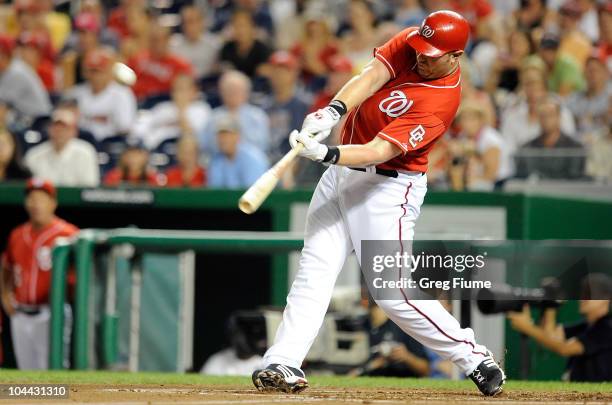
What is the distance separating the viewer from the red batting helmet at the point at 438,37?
5.65 m

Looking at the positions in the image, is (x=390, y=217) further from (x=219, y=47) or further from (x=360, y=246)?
(x=219, y=47)

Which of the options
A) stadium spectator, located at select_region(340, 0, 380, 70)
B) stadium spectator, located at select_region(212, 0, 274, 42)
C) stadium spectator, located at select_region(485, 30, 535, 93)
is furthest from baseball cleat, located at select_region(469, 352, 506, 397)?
stadium spectator, located at select_region(212, 0, 274, 42)

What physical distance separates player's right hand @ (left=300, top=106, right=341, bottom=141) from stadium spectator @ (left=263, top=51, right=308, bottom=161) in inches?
245

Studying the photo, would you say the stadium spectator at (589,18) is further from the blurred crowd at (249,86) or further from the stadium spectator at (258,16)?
the stadium spectator at (258,16)

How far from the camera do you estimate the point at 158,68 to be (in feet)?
43.5

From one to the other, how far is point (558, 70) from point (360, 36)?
2103 millimetres

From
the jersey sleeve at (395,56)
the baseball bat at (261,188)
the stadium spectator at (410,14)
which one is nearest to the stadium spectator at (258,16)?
the stadium spectator at (410,14)

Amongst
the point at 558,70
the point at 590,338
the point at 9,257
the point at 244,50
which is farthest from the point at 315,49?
the point at 590,338

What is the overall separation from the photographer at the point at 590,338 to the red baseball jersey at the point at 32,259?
3932 mm

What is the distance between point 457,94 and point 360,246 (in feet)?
2.78

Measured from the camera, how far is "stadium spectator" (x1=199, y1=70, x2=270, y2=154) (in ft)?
38.1

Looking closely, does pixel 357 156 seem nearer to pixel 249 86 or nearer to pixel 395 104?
pixel 395 104

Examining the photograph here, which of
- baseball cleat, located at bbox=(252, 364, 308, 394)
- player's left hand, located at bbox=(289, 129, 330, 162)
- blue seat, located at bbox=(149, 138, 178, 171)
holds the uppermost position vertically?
blue seat, located at bbox=(149, 138, 178, 171)

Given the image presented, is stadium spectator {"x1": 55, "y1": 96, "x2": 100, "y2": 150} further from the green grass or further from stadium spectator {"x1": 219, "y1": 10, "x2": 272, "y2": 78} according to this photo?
the green grass
